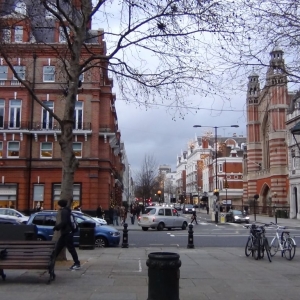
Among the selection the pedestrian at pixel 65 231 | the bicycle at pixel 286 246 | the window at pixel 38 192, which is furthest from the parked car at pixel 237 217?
the pedestrian at pixel 65 231

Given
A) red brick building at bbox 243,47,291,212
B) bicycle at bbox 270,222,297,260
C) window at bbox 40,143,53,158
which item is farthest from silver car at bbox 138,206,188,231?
red brick building at bbox 243,47,291,212

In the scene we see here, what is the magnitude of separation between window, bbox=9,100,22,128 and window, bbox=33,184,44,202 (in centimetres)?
586

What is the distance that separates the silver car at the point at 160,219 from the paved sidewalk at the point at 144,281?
17.3 meters

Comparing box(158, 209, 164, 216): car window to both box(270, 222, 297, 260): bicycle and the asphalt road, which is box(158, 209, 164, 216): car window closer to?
the asphalt road

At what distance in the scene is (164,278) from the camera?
310 inches

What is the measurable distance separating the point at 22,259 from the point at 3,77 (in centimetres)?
3600

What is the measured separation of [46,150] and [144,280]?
33.7 m

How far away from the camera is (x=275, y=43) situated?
513 inches

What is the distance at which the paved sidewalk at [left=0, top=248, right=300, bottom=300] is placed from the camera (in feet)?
30.6

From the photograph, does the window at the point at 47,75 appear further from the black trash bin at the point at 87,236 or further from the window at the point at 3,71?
the black trash bin at the point at 87,236

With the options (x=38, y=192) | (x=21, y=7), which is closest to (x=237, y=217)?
(x=38, y=192)

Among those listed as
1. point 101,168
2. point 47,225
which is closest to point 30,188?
point 101,168

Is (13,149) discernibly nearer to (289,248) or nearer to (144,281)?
(289,248)

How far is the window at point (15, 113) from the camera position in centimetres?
4288
